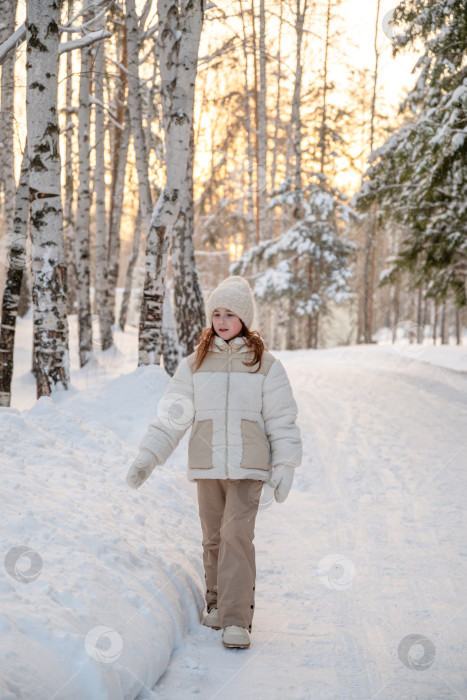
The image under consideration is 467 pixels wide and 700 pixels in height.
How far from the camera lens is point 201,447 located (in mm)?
3578

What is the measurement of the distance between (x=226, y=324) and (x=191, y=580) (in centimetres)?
159

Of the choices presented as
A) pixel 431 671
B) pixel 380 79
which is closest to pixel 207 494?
pixel 431 671

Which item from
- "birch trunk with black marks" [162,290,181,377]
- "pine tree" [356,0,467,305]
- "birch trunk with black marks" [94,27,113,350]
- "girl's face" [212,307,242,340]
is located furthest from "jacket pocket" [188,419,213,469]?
"birch trunk with black marks" [94,27,113,350]

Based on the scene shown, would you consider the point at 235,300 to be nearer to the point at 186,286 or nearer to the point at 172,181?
the point at 172,181

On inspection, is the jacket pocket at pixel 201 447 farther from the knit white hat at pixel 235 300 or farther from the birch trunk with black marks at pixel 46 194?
the birch trunk with black marks at pixel 46 194

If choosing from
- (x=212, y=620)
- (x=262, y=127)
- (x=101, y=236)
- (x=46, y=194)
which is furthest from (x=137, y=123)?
(x=212, y=620)

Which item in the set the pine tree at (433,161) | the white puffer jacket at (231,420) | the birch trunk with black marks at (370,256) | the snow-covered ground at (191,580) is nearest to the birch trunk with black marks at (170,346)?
the snow-covered ground at (191,580)

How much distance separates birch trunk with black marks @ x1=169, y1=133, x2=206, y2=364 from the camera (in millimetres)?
9914

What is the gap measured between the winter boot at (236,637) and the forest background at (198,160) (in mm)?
4452

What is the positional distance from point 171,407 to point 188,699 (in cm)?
147

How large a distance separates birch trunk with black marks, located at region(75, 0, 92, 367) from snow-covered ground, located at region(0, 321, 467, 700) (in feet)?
18.3

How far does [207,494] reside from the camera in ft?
12.0

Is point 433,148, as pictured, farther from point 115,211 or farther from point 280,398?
point 115,211

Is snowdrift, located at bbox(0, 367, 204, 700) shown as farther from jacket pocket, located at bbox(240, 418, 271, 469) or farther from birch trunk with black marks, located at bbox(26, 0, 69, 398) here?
birch trunk with black marks, located at bbox(26, 0, 69, 398)
